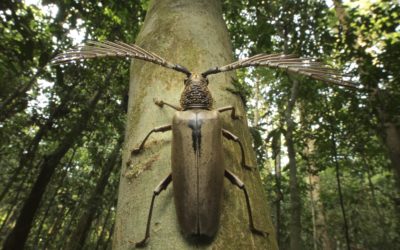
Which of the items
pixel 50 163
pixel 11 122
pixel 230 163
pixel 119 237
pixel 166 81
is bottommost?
pixel 119 237

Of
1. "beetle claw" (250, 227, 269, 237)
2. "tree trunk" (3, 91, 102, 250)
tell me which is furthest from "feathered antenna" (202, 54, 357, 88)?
"tree trunk" (3, 91, 102, 250)

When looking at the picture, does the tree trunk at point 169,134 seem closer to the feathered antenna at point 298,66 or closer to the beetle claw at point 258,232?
the beetle claw at point 258,232

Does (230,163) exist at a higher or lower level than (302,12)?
lower

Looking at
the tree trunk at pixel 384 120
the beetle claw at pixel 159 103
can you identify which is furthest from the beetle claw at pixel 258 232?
the tree trunk at pixel 384 120

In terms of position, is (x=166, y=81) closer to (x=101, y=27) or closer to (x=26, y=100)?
(x=101, y=27)

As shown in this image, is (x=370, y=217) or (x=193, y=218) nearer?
(x=193, y=218)

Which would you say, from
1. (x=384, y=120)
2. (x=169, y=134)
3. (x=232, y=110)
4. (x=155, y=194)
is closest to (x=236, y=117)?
(x=232, y=110)

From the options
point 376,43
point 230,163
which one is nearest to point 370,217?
point 376,43

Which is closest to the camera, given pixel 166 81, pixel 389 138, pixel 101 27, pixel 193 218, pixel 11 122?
pixel 193 218
